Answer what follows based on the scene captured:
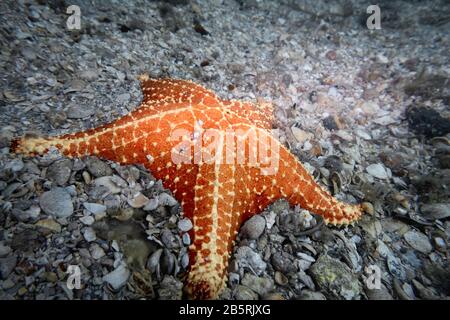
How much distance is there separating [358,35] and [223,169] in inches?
309

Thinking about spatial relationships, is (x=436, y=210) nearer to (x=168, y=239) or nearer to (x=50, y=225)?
(x=168, y=239)

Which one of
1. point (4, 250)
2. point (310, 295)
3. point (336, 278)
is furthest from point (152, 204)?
point (336, 278)

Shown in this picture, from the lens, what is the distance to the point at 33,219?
2889mm

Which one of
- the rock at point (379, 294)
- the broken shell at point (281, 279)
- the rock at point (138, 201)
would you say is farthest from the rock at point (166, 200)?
the rock at point (379, 294)

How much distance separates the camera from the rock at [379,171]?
467 centimetres

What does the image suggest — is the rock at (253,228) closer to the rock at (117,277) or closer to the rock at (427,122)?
the rock at (117,277)

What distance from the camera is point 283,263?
10.5 feet

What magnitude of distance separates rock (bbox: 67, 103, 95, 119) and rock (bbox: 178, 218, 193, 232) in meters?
2.31

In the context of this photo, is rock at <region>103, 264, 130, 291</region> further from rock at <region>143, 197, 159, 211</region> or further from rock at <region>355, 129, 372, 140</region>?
rock at <region>355, 129, 372, 140</region>

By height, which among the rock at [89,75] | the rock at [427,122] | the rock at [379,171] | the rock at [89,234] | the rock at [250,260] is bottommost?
the rock at [250,260]

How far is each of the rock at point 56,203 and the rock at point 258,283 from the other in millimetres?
2059

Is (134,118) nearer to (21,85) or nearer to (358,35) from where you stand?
(21,85)

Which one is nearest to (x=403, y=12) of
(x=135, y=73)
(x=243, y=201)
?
(x=135, y=73)
